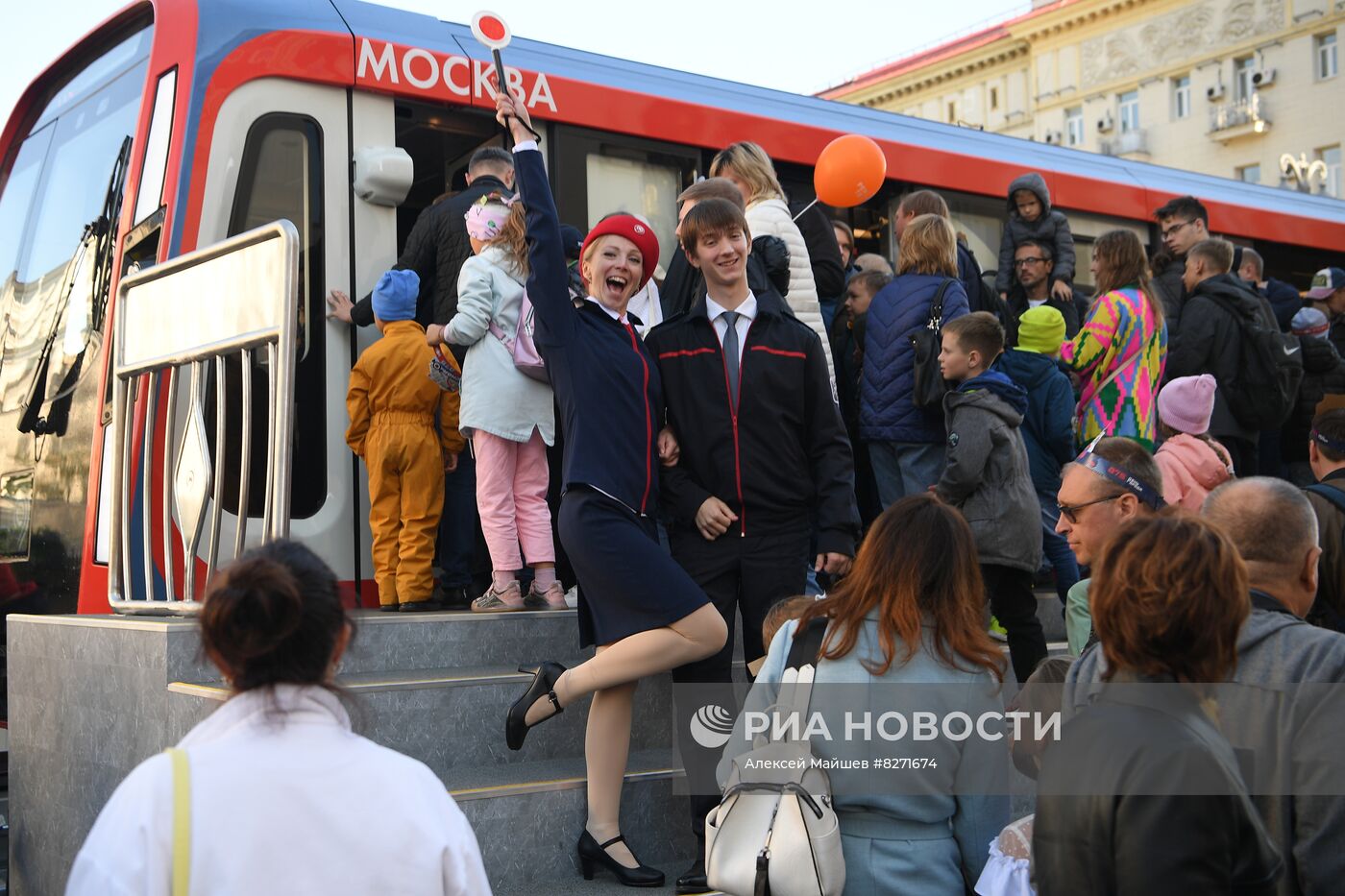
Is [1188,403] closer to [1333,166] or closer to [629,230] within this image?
[629,230]

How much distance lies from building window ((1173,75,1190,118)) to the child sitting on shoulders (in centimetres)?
4296

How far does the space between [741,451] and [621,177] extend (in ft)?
9.28

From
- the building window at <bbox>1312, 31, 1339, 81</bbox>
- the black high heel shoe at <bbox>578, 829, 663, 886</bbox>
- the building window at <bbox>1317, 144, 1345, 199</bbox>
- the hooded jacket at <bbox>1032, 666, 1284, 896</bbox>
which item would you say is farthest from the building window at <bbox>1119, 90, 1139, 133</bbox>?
the hooded jacket at <bbox>1032, 666, 1284, 896</bbox>

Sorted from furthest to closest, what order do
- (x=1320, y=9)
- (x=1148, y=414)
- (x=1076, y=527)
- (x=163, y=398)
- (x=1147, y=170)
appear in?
(x=1320, y=9)
(x=1147, y=170)
(x=1148, y=414)
(x=163, y=398)
(x=1076, y=527)

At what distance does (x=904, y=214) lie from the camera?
671 centimetres

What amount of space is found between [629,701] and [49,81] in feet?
16.0

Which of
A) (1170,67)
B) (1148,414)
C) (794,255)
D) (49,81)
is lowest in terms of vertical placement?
(1148,414)

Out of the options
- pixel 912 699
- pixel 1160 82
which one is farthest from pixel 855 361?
pixel 1160 82

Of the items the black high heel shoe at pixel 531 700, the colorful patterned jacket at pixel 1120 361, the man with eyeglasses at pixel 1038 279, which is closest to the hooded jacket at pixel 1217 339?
the man with eyeglasses at pixel 1038 279

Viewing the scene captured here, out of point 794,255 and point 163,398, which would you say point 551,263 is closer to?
point 794,255

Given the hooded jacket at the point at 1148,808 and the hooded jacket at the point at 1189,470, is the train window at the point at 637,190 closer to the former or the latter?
the hooded jacket at the point at 1189,470

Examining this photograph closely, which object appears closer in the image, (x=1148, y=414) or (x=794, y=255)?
(x=794, y=255)

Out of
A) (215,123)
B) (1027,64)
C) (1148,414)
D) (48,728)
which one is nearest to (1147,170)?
(1148,414)

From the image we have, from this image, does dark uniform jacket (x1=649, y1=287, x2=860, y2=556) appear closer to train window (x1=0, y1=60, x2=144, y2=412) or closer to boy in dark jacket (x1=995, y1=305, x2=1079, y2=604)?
boy in dark jacket (x1=995, y1=305, x2=1079, y2=604)
